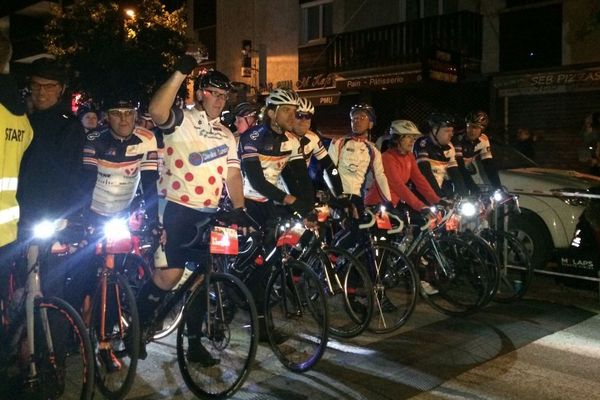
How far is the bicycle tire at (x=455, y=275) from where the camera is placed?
21.1 ft

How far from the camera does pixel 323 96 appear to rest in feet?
64.3

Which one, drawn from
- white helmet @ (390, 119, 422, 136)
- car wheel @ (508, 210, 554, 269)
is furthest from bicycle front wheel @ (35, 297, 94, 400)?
car wheel @ (508, 210, 554, 269)

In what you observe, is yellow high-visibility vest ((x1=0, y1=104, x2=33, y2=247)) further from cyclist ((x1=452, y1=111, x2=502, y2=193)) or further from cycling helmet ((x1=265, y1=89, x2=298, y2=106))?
cyclist ((x1=452, y1=111, x2=502, y2=193))

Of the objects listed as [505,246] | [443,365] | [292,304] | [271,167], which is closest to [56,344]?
[292,304]

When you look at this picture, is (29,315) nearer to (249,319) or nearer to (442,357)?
(249,319)

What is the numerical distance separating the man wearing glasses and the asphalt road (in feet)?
4.55

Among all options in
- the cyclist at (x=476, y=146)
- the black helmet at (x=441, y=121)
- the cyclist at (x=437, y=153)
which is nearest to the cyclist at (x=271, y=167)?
the cyclist at (x=437, y=153)

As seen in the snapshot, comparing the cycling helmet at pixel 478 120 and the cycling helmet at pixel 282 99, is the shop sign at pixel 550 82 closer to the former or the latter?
the cycling helmet at pixel 478 120

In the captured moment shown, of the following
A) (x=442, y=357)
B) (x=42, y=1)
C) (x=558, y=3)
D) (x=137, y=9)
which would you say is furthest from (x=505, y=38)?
(x=42, y=1)

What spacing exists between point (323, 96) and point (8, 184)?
1672 cm

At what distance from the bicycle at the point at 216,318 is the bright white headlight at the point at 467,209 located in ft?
10.7

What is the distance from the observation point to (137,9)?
17.2 metres

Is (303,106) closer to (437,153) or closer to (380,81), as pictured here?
(437,153)

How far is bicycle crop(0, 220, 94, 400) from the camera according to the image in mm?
3613
